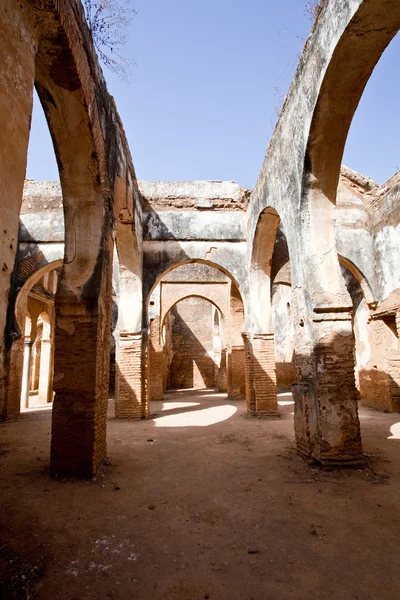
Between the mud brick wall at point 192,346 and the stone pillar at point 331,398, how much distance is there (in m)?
17.9

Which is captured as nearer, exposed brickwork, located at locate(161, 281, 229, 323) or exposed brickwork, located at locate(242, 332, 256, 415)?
exposed brickwork, located at locate(242, 332, 256, 415)

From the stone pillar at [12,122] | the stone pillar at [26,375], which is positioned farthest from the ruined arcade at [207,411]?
the stone pillar at [26,375]

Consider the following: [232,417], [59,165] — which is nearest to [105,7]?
[59,165]

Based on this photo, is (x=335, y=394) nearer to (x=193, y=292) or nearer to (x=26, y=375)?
(x=193, y=292)

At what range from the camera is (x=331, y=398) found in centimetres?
466

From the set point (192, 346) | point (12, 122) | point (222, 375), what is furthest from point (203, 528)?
point (192, 346)

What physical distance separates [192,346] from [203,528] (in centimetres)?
1994

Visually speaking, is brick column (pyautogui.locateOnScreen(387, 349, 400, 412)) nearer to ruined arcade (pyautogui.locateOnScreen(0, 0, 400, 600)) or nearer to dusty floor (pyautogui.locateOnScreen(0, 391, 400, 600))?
ruined arcade (pyautogui.locateOnScreen(0, 0, 400, 600))

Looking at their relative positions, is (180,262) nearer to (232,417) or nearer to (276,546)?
(232,417)

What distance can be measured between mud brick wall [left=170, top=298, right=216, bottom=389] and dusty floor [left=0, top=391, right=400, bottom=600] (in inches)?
668

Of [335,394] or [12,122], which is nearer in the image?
[12,122]

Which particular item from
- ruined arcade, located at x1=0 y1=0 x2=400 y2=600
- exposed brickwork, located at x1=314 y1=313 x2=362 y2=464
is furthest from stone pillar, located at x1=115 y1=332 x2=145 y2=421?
exposed brickwork, located at x1=314 y1=313 x2=362 y2=464

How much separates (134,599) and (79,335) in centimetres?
309

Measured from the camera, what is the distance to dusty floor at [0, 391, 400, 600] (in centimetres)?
231
